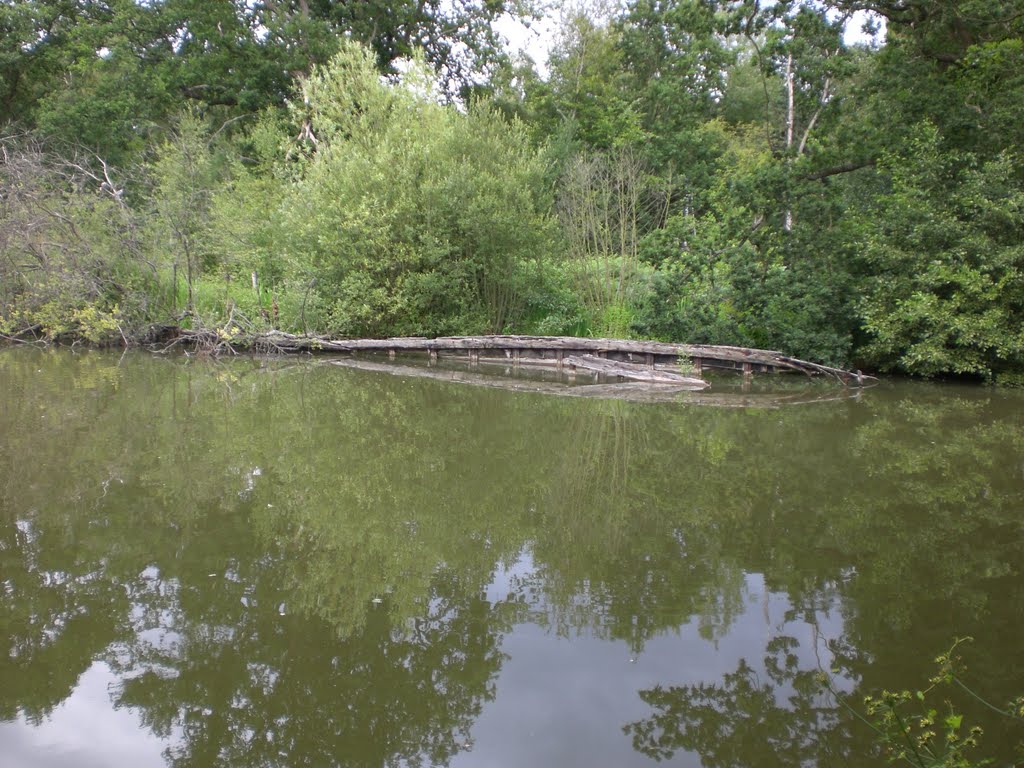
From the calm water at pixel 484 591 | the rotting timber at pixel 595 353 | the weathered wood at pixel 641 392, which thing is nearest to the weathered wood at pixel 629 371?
the rotting timber at pixel 595 353

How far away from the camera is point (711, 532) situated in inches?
253

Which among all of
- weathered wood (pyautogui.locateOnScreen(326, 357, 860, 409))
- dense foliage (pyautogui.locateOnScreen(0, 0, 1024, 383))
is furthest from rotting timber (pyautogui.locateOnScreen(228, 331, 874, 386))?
weathered wood (pyautogui.locateOnScreen(326, 357, 860, 409))

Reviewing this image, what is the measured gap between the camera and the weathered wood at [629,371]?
15.1 meters

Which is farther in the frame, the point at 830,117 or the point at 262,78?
the point at 262,78

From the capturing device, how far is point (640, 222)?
19.8m

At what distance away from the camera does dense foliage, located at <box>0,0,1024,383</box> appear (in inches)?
583

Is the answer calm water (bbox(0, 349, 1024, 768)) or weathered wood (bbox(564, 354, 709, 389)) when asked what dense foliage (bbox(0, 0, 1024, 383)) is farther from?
calm water (bbox(0, 349, 1024, 768))

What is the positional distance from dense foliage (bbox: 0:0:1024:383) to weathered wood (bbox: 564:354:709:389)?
1.81 metres

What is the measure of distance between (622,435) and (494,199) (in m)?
9.11

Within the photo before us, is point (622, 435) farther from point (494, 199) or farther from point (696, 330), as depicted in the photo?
point (494, 199)

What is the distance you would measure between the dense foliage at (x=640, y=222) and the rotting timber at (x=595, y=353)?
0.62 meters

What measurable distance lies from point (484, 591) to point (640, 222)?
15811mm

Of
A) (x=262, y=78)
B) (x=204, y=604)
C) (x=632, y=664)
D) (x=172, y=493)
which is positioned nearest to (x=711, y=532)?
(x=632, y=664)

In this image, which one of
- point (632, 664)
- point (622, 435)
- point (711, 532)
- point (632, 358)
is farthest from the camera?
point (632, 358)
